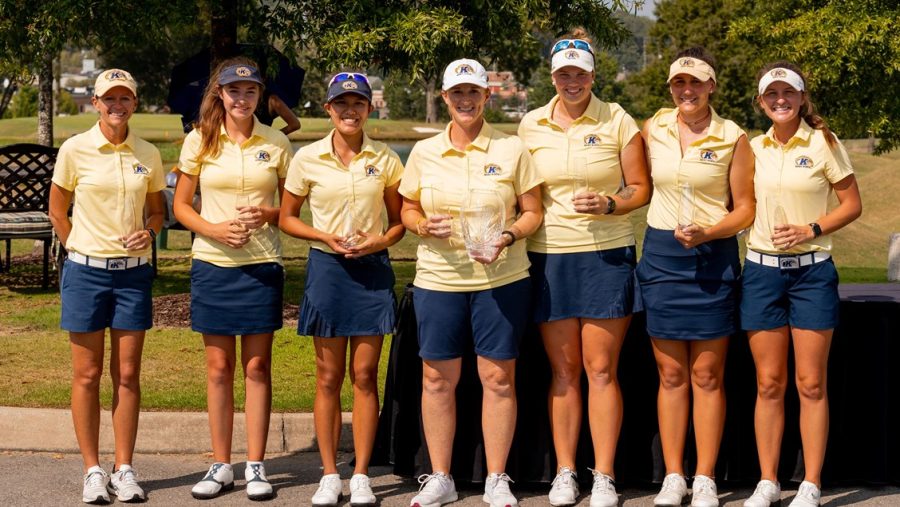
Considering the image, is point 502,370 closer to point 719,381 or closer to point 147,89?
point 719,381

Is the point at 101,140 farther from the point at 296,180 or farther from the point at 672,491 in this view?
the point at 672,491

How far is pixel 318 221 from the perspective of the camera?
6.42m

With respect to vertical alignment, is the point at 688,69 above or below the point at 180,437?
above

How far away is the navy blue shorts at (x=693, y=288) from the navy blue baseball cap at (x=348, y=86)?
1.58 metres

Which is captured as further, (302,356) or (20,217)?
(20,217)

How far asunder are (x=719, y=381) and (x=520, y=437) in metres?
1.09

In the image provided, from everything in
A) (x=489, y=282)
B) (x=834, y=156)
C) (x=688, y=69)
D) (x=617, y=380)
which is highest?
(x=688, y=69)

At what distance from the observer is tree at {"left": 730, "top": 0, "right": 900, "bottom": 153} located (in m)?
16.5

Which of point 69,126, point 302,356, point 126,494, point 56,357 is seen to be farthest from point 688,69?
point 69,126

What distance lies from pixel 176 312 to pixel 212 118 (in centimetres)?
518

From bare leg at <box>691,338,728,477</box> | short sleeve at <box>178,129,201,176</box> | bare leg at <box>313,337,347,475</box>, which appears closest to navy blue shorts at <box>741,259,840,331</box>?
bare leg at <box>691,338,728,477</box>

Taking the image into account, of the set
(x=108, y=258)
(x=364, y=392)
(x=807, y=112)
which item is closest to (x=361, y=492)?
(x=364, y=392)

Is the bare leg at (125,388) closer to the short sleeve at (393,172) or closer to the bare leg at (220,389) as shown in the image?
the bare leg at (220,389)

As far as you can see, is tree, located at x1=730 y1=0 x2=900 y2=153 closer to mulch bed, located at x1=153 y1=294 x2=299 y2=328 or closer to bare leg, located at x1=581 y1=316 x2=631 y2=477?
mulch bed, located at x1=153 y1=294 x2=299 y2=328
